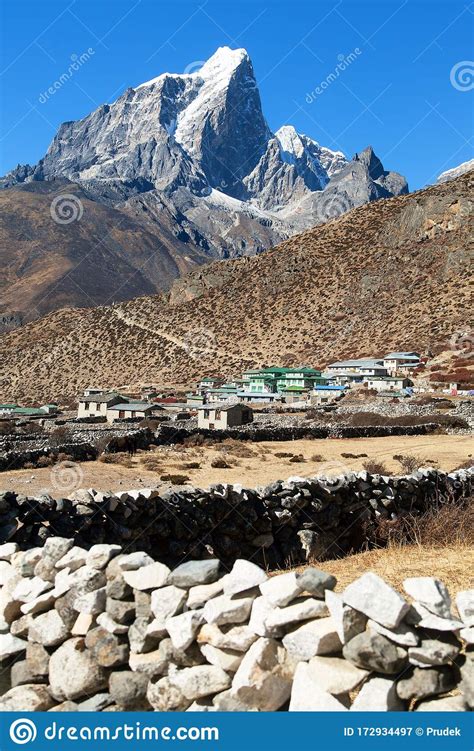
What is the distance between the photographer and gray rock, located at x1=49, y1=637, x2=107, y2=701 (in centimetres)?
469

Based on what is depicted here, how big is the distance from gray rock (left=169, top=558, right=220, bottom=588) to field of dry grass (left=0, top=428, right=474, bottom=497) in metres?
11.0

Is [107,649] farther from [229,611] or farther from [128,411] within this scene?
[128,411]

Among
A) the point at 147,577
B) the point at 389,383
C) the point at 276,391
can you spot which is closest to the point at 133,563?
the point at 147,577

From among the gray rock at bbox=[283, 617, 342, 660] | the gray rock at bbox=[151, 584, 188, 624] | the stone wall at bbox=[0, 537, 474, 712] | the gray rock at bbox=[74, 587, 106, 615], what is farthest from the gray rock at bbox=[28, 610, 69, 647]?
the gray rock at bbox=[283, 617, 342, 660]

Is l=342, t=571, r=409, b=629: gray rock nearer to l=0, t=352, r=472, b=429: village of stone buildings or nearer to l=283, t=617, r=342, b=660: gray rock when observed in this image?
l=283, t=617, r=342, b=660: gray rock

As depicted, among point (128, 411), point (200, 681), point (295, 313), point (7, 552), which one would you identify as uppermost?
point (295, 313)

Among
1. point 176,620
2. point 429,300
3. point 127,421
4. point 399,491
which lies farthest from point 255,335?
point 176,620

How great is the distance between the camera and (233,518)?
930cm

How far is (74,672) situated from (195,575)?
121 cm

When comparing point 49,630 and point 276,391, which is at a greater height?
point 49,630

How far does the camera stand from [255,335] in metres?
102

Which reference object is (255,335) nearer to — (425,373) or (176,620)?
(425,373)

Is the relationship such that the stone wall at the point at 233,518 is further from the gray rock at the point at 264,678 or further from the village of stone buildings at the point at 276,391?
the village of stone buildings at the point at 276,391

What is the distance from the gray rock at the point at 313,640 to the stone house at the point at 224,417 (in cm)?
3825
